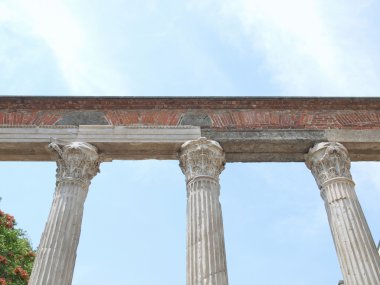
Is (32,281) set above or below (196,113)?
below

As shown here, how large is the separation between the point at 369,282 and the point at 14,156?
10.2 metres

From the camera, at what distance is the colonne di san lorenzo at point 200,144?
11.2 meters

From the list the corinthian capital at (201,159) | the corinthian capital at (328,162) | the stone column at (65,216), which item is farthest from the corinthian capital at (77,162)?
the corinthian capital at (328,162)

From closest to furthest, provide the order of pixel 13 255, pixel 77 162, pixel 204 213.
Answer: pixel 204 213 → pixel 77 162 → pixel 13 255

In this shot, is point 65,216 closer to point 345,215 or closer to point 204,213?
point 204,213

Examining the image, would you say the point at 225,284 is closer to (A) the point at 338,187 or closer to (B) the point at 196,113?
(A) the point at 338,187

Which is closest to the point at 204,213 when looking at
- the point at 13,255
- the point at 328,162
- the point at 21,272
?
the point at 328,162

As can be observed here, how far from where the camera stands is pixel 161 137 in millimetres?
13867

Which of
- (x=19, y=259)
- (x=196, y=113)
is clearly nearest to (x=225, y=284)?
(x=196, y=113)

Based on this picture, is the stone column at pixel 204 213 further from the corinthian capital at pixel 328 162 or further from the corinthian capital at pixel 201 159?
the corinthian capital at pixel 328 162

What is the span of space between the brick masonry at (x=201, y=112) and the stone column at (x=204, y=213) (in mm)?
1418

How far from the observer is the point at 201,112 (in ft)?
48.6

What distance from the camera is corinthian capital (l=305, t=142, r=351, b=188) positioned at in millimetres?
12836

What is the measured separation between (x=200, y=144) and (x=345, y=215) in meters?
4.28
